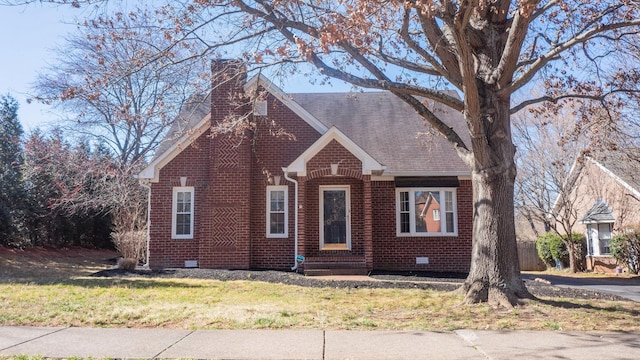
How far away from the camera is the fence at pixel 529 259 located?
969 inches

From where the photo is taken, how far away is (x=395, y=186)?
1573 cm

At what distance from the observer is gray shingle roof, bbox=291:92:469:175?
1602 cm

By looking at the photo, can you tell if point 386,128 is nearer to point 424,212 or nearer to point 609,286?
point 424,212

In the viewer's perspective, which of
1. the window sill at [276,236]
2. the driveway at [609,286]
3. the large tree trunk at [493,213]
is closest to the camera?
the large tree trunk at [493,213]

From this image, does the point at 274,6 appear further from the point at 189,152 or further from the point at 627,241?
the point at 627,241

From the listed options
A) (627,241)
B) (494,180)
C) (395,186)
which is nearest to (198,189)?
(395,186)

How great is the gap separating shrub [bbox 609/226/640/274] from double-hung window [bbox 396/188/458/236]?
943 centimetres

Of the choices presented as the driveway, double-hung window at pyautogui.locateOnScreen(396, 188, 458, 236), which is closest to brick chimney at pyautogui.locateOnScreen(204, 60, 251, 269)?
double-hung window at pyautogui.locateOnScreen(396, 188, 458, 236)

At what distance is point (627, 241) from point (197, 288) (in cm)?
1801

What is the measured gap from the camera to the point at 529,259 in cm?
2469

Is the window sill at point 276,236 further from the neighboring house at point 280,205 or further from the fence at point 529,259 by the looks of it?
the fence at point 529,259

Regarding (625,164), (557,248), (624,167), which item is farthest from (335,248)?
(557,248)

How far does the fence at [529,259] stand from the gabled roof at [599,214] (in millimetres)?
2855

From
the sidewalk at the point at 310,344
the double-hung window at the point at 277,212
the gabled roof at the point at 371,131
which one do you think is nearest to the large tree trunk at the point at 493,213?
the sidewalk at the point at 310,344
